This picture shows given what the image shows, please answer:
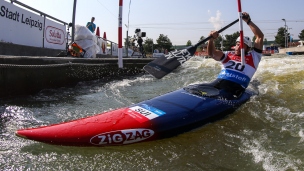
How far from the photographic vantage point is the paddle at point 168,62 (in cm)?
454

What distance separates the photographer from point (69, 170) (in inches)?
89.7

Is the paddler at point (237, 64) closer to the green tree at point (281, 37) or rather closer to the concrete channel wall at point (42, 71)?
the concrete channel wall at point (42, 71)

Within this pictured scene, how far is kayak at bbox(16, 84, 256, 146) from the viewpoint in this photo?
2.76 metres

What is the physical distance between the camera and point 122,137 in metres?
2.82

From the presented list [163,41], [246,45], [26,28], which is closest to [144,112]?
[246,45]

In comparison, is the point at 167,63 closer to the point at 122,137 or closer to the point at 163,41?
the point at 122,137

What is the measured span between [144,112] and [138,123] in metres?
0.28

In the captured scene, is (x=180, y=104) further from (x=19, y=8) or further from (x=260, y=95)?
(x=19, y=8)

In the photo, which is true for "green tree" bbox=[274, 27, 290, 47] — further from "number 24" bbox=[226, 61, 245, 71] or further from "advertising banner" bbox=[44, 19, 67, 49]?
"number 24" bbox=[226, 61, 245, 71]

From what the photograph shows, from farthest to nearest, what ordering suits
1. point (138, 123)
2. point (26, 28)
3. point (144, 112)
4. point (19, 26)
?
1. point (26, 28)
2. point (19, 26)
3. point (144, 112)
4. point (138, 123)

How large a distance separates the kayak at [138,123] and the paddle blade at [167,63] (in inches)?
28.1

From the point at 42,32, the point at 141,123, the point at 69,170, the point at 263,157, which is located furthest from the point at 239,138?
the point at 42,32

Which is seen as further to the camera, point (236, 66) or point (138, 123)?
point (236, 66)

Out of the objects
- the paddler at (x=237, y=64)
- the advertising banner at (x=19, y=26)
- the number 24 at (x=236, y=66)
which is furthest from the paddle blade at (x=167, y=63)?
the advertising banner at (x=19, y=26)
